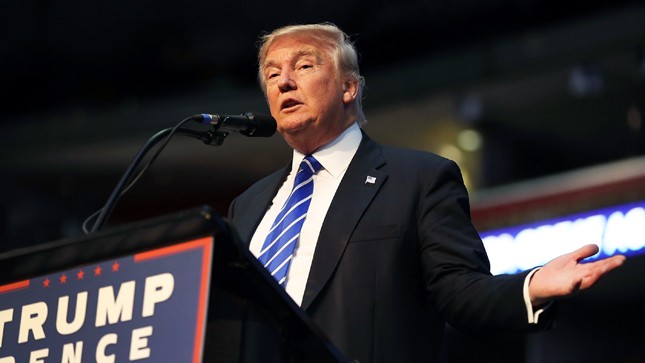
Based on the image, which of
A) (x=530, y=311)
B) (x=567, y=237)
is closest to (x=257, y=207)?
(x=530, y=311)

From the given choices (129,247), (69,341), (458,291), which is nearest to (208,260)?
(129,247)

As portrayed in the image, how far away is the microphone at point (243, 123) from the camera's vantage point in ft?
6.87

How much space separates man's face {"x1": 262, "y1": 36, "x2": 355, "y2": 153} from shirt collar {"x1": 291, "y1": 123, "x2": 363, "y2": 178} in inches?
0.9

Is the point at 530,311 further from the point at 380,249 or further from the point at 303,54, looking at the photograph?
the point at 303,54

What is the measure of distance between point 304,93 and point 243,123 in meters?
0.34

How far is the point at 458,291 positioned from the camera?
1.94 metres

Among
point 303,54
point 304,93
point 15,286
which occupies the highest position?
point 303,54

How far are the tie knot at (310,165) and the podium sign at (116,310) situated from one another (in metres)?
0.91

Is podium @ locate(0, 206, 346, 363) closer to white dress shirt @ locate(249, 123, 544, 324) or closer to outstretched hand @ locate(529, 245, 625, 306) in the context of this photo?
outstretched hand @ locate(529, 245, 625, 306)

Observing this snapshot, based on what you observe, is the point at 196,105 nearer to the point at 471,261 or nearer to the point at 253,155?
the point at 253,155

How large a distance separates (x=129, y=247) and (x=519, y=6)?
244 inches

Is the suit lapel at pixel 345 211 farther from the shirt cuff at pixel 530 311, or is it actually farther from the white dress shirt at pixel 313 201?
the shirt cuff at pixel 530 311

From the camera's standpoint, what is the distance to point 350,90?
101 inches

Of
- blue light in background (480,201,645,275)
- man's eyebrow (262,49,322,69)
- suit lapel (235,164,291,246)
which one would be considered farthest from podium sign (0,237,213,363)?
blue light in background (480,201,645,275)
